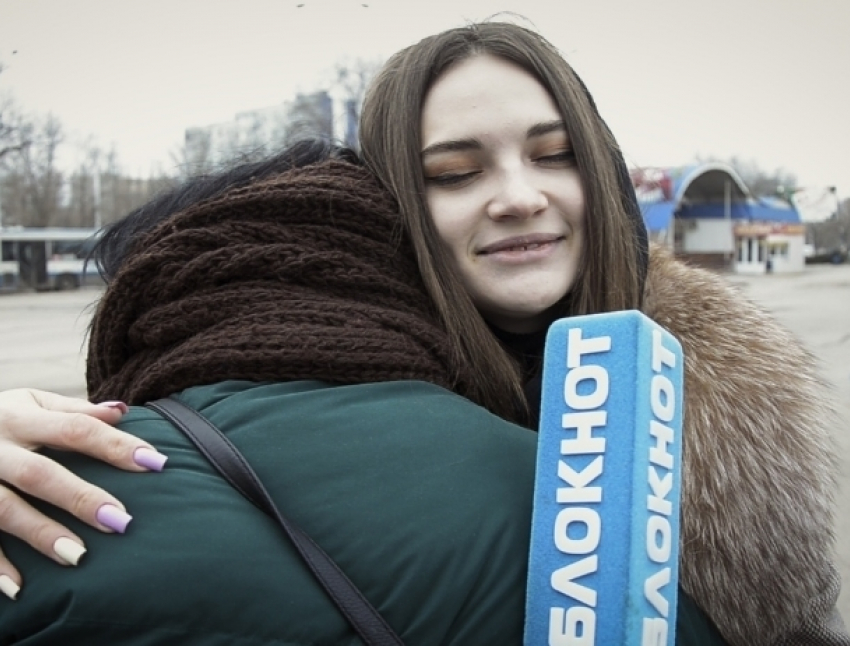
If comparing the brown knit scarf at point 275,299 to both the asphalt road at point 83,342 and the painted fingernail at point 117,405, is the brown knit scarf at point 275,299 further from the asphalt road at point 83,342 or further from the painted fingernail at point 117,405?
the asphalt road at point 83,342

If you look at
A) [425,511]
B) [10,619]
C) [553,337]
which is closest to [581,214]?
[553,337]

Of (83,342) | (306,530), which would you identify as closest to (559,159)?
(306,530)

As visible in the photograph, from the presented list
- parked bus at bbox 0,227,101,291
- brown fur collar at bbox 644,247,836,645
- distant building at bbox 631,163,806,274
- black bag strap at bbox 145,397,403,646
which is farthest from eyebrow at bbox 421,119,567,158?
distant building at bbox 631,163,806,274

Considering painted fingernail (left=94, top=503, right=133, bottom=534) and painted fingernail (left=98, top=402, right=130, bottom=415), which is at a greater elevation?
painted fingernail (left=98, top=402, right=130, bottom=415)

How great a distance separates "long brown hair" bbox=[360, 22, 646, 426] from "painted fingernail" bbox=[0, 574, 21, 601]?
78cm

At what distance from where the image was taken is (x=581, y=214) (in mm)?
1519

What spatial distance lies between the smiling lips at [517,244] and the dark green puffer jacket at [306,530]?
1.63ft

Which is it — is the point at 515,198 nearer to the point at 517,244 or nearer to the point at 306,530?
the point at 517,244

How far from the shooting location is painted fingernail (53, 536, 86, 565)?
0.84m

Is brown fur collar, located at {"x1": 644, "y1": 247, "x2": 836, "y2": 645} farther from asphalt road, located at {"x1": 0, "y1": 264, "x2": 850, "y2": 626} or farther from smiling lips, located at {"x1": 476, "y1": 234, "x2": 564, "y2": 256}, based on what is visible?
smiling lips, located at {"x1": 476, "y1": 234, "x2": 564, "y2": 256}

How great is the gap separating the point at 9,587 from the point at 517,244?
997mm

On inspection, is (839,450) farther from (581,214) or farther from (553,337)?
(553,337)

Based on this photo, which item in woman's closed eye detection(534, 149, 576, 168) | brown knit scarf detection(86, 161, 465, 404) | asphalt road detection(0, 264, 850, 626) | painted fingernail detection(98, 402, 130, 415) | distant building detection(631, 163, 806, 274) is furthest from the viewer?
distant building detection(631, 163, 806, 274)

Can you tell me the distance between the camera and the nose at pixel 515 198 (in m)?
1.43
